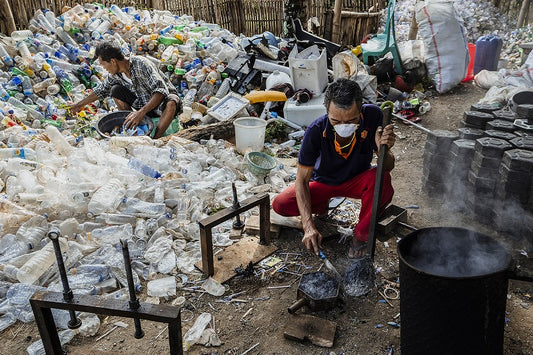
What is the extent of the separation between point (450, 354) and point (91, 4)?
32.1ft

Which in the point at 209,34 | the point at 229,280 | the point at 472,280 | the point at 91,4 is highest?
the point at 91,4

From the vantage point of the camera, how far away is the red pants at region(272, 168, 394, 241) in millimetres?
3279

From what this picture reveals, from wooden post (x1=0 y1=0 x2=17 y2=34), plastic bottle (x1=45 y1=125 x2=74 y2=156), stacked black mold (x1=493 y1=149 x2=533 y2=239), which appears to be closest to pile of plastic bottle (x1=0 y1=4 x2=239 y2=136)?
wooden post (x1=0 y1=0 x2=17 y2=34)

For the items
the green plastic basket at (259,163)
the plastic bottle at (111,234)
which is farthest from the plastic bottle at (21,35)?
the plastic bottle at (111,234)

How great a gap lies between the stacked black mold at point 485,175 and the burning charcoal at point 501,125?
0.40 meters

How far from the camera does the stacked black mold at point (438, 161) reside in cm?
428

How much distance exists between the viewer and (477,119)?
4469 mm

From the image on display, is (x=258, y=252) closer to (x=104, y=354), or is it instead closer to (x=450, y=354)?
(x=104, y=354)

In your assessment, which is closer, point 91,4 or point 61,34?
point 61,34

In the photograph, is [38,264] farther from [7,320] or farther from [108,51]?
[108,51]

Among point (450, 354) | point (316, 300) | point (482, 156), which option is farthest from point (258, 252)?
point (482, 156)

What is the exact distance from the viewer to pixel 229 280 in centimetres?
320

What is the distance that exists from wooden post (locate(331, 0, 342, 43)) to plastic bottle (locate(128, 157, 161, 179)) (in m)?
6.96

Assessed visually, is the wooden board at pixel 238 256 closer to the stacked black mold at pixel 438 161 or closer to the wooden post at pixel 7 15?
the stacked black mold at pixel 438 161
